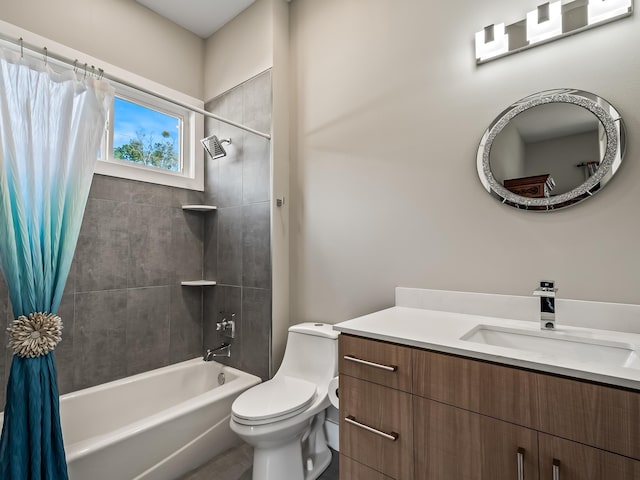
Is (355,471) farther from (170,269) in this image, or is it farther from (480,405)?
(170,269)

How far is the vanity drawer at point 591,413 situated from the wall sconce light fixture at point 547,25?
4.37 ft

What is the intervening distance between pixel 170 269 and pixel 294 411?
4.85 ft

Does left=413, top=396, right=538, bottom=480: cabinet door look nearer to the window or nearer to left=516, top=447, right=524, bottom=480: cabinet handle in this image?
left=516, top=447, right=524, bottom=480: cabinet handle

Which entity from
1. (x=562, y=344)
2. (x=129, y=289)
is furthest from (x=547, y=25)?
(x=129, y=289)

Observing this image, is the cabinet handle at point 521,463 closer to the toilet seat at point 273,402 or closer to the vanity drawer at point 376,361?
the vanity drawer at point 376,361

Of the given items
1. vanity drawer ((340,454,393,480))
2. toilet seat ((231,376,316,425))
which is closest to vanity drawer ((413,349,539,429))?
vanity drawer ((340,454,393,480))

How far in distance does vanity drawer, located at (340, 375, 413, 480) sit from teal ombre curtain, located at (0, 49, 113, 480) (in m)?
1.10

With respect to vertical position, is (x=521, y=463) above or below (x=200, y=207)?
below

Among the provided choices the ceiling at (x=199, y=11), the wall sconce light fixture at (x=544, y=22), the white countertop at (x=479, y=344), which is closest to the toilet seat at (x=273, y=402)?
the white countertop at (x=479, y=344)

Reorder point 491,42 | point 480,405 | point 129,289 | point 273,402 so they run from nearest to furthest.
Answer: point 480,405 → point 491,42 → point 273,402 → point 129,289

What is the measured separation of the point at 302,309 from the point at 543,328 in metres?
1.40

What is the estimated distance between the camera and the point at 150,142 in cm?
240

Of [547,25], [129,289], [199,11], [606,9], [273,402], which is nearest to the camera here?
[606,9]

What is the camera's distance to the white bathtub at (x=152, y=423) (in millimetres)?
1414
